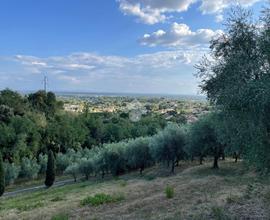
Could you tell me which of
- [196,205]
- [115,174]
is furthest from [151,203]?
[115,174]

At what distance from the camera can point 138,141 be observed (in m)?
51.5

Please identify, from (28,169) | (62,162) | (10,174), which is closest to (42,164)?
(62,162)

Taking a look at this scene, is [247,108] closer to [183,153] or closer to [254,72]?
[254,72]

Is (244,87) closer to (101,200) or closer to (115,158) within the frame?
(101,200)

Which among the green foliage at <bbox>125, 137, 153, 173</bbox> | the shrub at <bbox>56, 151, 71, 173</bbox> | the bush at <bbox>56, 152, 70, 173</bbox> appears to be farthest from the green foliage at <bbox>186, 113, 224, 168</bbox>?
the bush at <bbox>56, 152, 70, 173</bbox>

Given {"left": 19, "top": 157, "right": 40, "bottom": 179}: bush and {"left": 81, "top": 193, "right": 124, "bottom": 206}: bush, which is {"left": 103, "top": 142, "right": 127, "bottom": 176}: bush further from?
{"left": 81, "top": 193, "right": 124, "bottom": 206}: bush

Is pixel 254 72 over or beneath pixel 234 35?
beneath

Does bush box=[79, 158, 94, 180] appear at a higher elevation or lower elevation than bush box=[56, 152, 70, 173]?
higher

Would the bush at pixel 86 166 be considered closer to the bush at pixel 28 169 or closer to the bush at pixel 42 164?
the bush at pixel 28 169

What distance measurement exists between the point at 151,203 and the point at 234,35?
301 inches

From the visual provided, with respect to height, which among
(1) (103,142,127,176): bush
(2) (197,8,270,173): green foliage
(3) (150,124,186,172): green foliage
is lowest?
(1) (103,142,127,176): bush

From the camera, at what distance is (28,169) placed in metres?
69.0

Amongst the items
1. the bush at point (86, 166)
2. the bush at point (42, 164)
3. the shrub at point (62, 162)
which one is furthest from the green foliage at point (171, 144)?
the bush at point (42, 164)

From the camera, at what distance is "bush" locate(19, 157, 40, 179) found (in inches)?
2724
